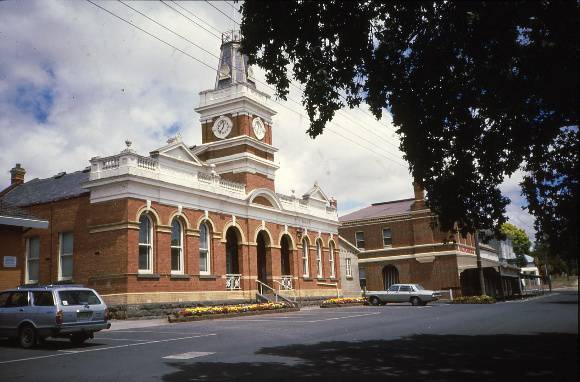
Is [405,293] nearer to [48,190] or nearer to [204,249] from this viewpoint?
[204,249]

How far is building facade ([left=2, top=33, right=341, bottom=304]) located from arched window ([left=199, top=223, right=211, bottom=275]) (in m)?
0.06

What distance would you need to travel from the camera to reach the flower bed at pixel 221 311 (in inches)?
859

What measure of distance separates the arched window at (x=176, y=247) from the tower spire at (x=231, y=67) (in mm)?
12236

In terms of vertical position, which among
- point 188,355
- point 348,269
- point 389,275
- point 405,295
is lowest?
point 188,355

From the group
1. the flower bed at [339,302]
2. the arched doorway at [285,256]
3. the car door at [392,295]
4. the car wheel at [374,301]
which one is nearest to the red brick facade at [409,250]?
the car door at [392,295]

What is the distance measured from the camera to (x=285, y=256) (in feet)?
121

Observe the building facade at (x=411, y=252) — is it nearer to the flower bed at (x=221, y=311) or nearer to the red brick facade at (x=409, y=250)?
the red brick facade at (x=409, y=250)

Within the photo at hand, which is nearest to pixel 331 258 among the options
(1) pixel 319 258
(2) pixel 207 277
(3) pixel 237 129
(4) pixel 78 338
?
(1) pixel 319 258

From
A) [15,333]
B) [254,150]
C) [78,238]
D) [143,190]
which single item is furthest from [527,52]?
[254,150]

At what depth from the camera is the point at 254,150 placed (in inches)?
1339

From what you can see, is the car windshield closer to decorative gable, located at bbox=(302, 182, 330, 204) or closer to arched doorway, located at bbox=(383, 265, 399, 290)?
decorative gable, located at bbox=(302, 182, 330, 204)

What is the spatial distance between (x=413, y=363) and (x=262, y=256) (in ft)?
82.2

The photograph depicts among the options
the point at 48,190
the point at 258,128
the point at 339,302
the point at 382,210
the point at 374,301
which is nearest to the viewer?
the point at 48,190

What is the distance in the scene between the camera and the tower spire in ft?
115
